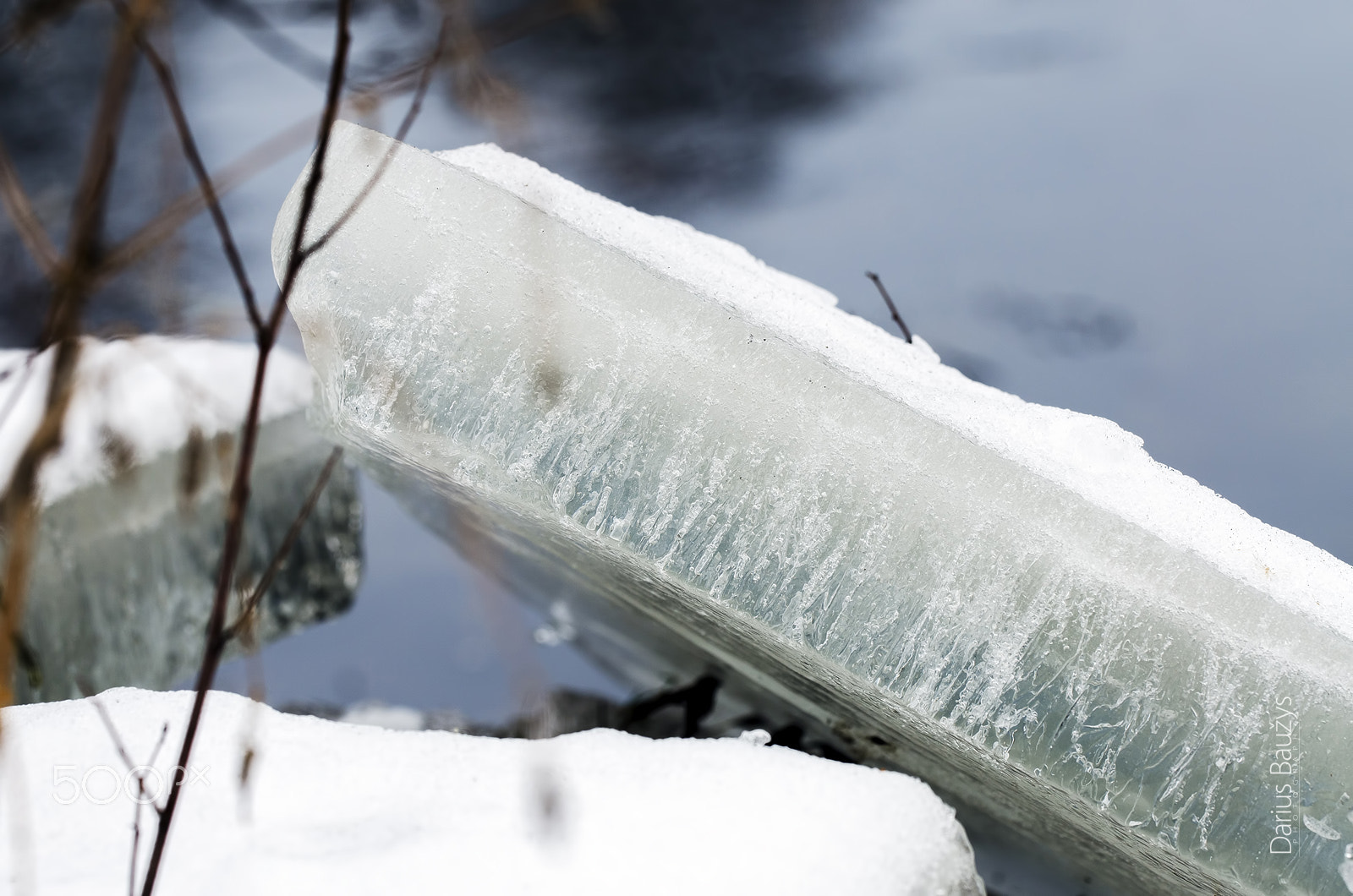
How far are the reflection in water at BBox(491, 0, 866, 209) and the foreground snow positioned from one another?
3.89 m

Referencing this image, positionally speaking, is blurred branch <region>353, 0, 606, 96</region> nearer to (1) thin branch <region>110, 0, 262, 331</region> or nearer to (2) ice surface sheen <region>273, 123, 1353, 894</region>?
(1) thin branch <region>110, 0, 262, 331</region>

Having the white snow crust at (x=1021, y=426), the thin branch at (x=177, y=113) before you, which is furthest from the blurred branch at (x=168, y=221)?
the white snow crust at (x=1021, y=426)

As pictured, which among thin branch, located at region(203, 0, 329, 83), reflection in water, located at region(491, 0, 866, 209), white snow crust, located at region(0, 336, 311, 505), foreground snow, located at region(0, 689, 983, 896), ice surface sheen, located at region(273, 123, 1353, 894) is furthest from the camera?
reflection in water, located at region(491, 0, 866, 209)

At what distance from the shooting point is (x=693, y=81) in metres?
5.50

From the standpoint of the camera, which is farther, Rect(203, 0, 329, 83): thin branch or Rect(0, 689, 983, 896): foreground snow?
Rect(0, 689, 983, 896): foreground snow

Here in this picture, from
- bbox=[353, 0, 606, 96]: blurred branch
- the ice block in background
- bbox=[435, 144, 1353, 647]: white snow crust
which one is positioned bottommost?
the ice block in background

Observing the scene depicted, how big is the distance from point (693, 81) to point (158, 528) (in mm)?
4301

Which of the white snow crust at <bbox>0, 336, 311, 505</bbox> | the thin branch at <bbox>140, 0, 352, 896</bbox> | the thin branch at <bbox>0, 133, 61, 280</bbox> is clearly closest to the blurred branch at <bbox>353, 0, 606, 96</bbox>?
the thin branch at <bbox>140, 0, 352, 896</bbox>

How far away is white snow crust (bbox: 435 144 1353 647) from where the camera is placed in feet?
3.12

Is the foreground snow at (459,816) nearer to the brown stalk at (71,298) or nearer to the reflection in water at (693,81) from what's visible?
the brown stalk at (71,298)

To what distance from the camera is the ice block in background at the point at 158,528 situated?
65.8 inches

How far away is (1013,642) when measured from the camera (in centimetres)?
95

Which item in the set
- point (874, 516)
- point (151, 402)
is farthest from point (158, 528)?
point (874, 516)

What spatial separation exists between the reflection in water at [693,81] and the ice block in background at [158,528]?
9.31 feet
